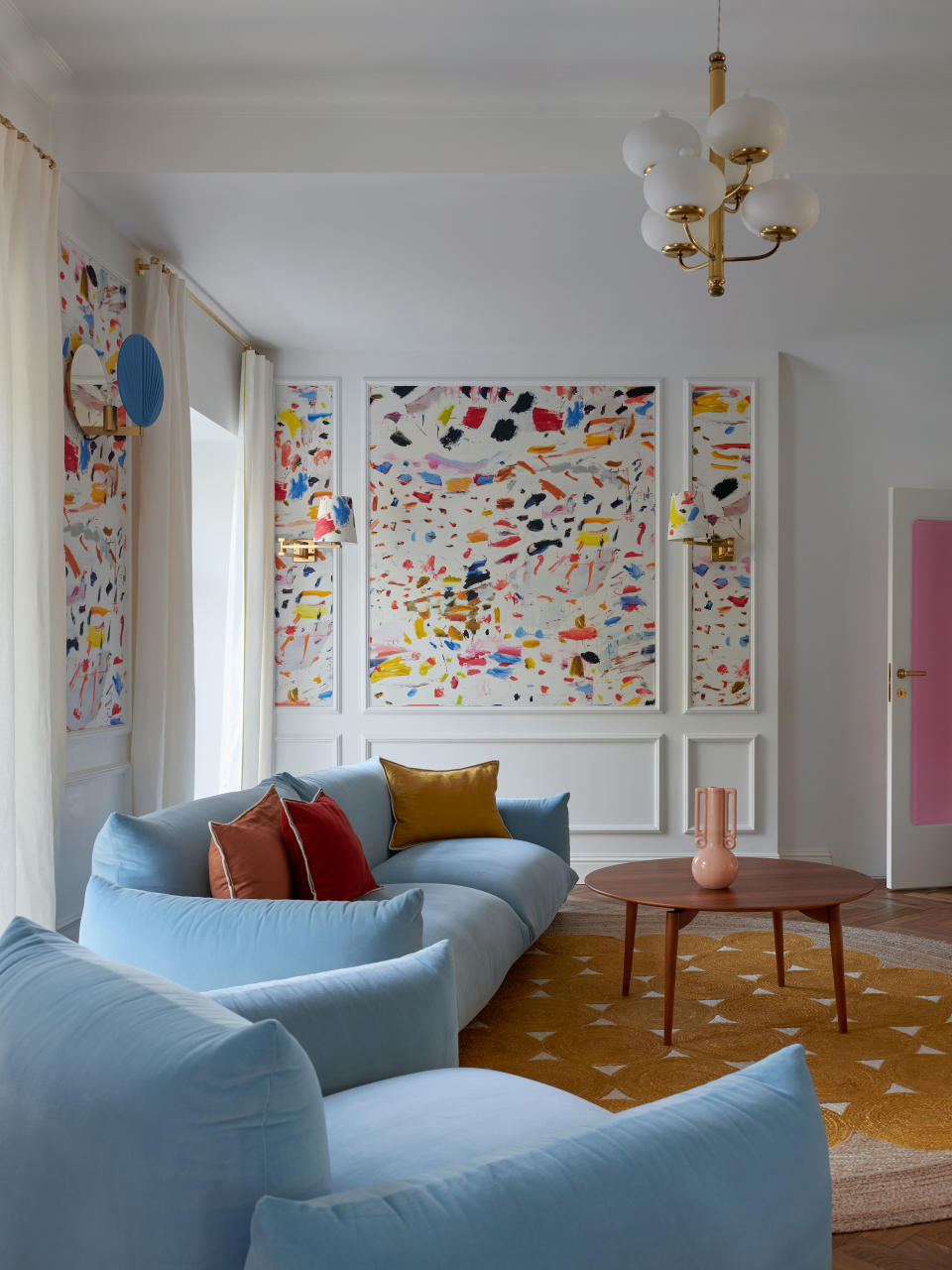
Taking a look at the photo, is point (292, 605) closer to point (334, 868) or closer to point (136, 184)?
point (136, 184)

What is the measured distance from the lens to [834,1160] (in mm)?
2393

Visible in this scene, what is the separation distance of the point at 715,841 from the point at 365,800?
1.31 metres

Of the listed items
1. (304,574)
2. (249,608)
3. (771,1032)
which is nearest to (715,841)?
(771,1032)

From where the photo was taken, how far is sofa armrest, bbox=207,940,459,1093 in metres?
1.58

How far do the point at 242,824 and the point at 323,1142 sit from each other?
187 centimetres

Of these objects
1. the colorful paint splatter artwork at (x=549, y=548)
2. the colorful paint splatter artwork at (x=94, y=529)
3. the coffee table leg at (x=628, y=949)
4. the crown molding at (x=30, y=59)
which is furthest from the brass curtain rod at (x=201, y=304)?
the coffee table leg at (x=628, y=949)

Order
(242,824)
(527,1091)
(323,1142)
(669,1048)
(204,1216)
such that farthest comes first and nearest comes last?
(669,1048) < (242,824) < (527,1091) < (323,1142) < (204,1216)

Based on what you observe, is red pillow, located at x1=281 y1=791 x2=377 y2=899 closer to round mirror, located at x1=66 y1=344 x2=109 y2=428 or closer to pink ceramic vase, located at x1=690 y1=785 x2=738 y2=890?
pink ceramic vase, located at x1=690 y1=785 x2=738 y2=890

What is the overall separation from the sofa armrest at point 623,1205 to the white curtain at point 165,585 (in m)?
3.44

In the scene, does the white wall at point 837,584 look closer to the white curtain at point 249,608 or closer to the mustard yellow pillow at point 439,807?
the mustard yellow pillow at point 439,807

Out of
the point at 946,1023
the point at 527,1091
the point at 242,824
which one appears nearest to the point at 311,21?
the point at 242,824

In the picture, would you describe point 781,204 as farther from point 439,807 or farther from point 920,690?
point 920,690

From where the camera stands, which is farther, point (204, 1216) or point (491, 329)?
point (491, 329)

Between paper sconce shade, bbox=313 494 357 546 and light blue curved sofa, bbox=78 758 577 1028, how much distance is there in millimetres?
1575
